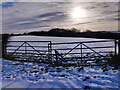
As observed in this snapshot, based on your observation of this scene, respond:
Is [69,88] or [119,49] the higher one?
[119,49]

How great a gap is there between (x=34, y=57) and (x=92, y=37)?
56.5 feet

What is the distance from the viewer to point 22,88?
8375mm

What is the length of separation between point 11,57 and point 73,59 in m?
4.60

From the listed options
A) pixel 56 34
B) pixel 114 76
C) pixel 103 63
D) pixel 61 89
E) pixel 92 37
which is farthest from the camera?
pixel 56 34

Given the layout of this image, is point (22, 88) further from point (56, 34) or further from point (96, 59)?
point (56, 34)

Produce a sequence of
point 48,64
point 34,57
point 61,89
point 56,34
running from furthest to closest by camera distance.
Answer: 1. point 56,34
2. point 34,57
3. point 48,64
4. point 61,89

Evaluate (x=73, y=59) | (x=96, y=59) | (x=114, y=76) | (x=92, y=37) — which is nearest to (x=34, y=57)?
(x=73, y=59)

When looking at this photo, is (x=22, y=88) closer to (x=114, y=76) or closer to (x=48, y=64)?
(x=114, y=76)

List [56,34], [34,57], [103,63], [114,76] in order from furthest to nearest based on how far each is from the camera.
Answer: [56,34] → [34,57] → [103,63] → [114,76]

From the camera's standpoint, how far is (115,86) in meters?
8.58

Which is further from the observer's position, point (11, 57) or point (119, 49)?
point (11, 57)

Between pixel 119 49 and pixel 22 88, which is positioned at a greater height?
pixel 119 49

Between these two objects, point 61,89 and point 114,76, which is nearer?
point 61,89

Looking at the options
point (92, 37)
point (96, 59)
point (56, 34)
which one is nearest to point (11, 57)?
point (96, 59)
